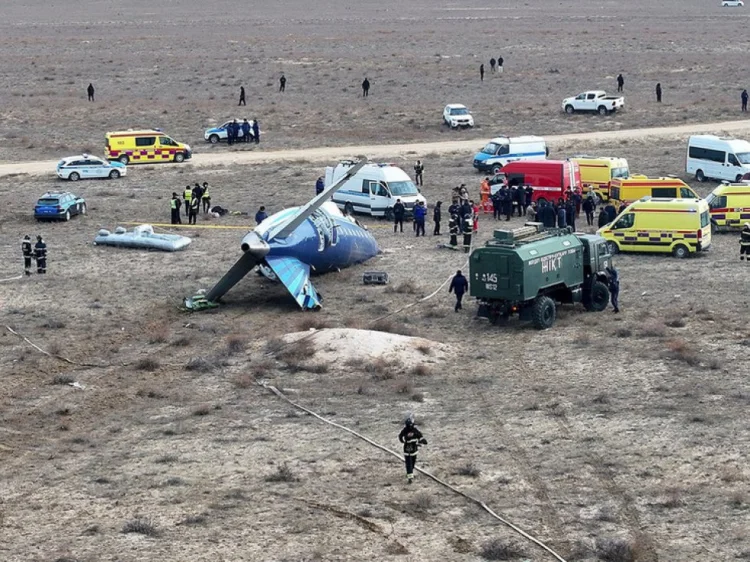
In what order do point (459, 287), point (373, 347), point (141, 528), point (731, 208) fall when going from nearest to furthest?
point (141, 528) < point (373, 347) < point (459, 287) < point (731, 208)

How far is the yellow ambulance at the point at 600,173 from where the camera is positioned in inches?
2108

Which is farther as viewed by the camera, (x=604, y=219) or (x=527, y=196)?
(x=527, y=196)

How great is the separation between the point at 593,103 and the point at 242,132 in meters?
20.8

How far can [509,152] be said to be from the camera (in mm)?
59625

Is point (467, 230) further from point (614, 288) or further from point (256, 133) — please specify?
point (256, 133)

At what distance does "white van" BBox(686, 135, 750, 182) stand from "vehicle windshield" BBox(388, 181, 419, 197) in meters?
14.0

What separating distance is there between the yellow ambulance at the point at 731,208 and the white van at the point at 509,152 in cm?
1277

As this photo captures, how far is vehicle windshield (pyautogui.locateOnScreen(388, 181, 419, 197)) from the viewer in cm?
5091

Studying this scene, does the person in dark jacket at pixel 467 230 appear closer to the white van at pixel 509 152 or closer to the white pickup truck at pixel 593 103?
the white van at pixel 509 152

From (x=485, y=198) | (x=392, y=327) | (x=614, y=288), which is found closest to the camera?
(x=392, y=327)

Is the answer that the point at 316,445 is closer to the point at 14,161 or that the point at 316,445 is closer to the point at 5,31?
the point at 14,161

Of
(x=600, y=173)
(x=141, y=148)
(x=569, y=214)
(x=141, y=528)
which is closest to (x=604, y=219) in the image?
(x=569, y=214)

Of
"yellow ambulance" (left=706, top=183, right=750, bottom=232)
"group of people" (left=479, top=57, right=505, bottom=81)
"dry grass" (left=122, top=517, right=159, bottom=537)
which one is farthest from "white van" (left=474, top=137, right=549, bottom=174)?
"dry grass" (left=122, top=517, right=159, bottom=537)

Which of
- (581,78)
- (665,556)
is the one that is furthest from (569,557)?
(581,78)
